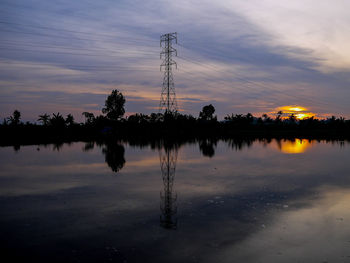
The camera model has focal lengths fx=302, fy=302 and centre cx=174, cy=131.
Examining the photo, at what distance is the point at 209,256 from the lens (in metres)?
8.73

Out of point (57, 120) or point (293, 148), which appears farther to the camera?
point (57, 120)

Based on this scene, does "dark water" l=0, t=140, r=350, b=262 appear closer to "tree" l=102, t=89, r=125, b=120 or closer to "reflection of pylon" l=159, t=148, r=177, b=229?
"reflection of pylon" l=159, t=148, r=177, b=229

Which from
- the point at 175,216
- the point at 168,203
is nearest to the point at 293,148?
the point at 168,203

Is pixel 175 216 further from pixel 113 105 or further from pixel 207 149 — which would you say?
pixel 113 105

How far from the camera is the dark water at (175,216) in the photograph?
9.00 meters

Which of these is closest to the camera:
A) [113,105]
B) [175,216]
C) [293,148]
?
[175,216]

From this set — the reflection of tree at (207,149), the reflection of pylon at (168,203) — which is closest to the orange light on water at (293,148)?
the reflection of tree at (207,149)

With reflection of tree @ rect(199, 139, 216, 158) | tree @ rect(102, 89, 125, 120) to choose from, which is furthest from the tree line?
reflection of tree @ rect(199, 139, 216, 158)

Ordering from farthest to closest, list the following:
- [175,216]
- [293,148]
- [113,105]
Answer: [113,105], [293,148], [175,216]

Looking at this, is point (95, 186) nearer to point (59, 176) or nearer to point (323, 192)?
point (59, 176)

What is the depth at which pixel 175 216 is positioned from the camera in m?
12.3

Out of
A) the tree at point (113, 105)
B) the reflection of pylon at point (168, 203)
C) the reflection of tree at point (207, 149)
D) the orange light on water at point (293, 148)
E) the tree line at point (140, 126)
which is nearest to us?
the reflection of pylon at point (168, 203)

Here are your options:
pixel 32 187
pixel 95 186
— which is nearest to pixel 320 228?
pixel 95 186

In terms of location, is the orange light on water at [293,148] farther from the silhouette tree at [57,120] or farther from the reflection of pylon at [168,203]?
the silhouette tree at [57,120]
